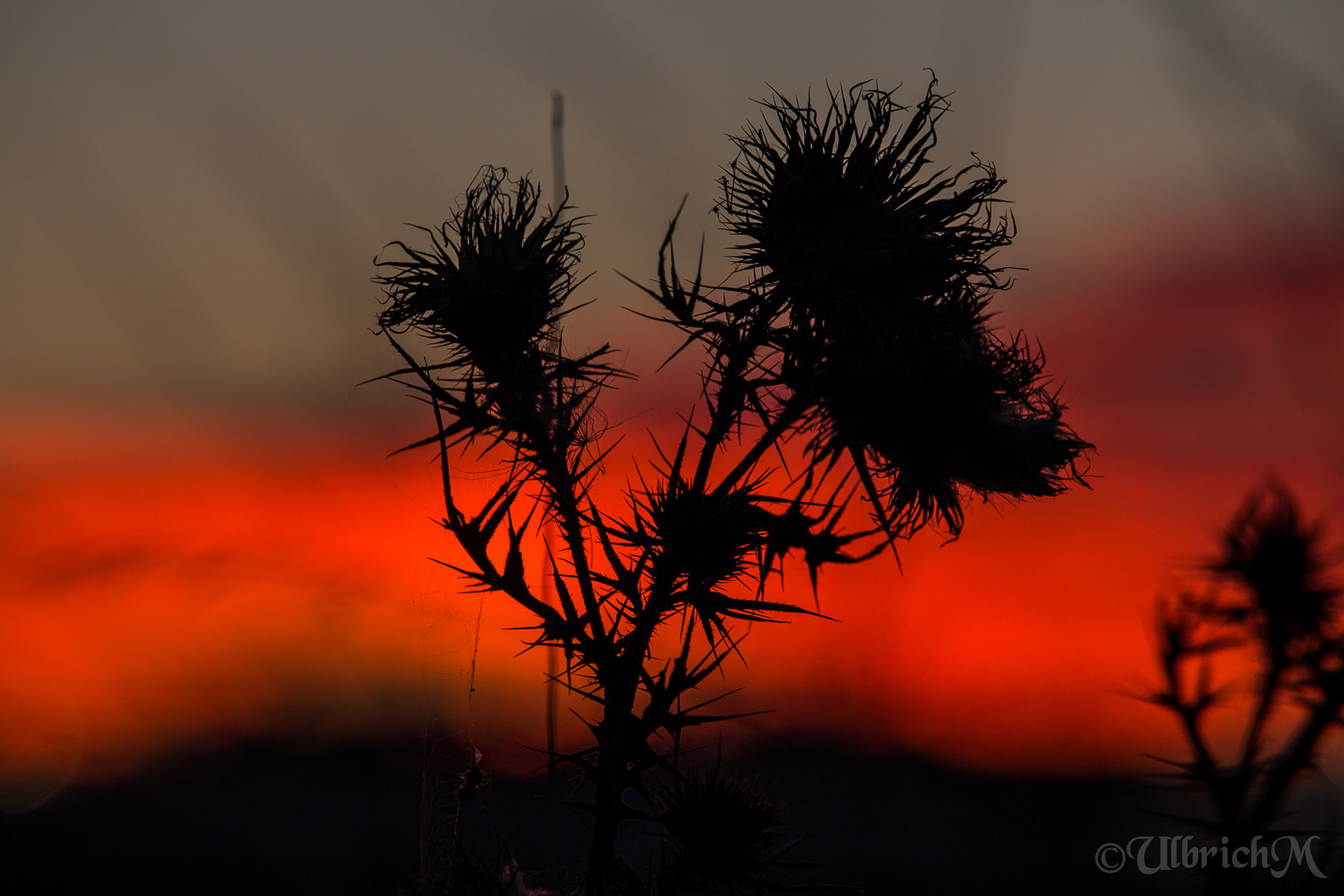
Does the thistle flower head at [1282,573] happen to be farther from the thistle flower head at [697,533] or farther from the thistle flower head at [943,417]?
the thistle flower head at [697,533]

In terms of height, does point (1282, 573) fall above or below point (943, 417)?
below

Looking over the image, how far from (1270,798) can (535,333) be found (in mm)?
4472

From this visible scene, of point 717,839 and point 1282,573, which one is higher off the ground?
point 1282,573

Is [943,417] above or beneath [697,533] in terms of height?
above

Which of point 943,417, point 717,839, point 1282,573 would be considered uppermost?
point 943,417

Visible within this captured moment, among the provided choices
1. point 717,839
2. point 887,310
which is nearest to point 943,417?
point 887,310

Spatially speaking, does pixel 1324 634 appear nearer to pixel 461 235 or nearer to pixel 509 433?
pixel 509 433

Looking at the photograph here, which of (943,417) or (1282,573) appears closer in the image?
(1282,573)

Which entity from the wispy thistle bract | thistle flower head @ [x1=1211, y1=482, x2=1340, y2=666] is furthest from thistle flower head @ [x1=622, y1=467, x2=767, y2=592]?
thistle flower head @ [x1=1211, y1=482, x2=1340, y2=666]

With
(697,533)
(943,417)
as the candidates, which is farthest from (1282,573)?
(697,533)

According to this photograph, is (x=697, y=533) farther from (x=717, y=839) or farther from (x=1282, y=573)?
(x=1282, y=573)

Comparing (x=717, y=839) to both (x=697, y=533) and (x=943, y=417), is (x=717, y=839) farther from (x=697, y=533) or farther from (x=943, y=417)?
(x=943, y=417)

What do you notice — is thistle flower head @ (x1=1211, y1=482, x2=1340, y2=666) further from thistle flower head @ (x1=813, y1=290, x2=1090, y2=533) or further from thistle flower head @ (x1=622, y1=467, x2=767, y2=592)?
thistle flower head @ (x1=622, y1=467, x2=767, y2=592)

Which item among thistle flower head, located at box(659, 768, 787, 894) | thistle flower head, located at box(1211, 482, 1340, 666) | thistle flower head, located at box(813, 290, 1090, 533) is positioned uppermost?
thistle flower head, located at box(813, 290, 1090, 533)
